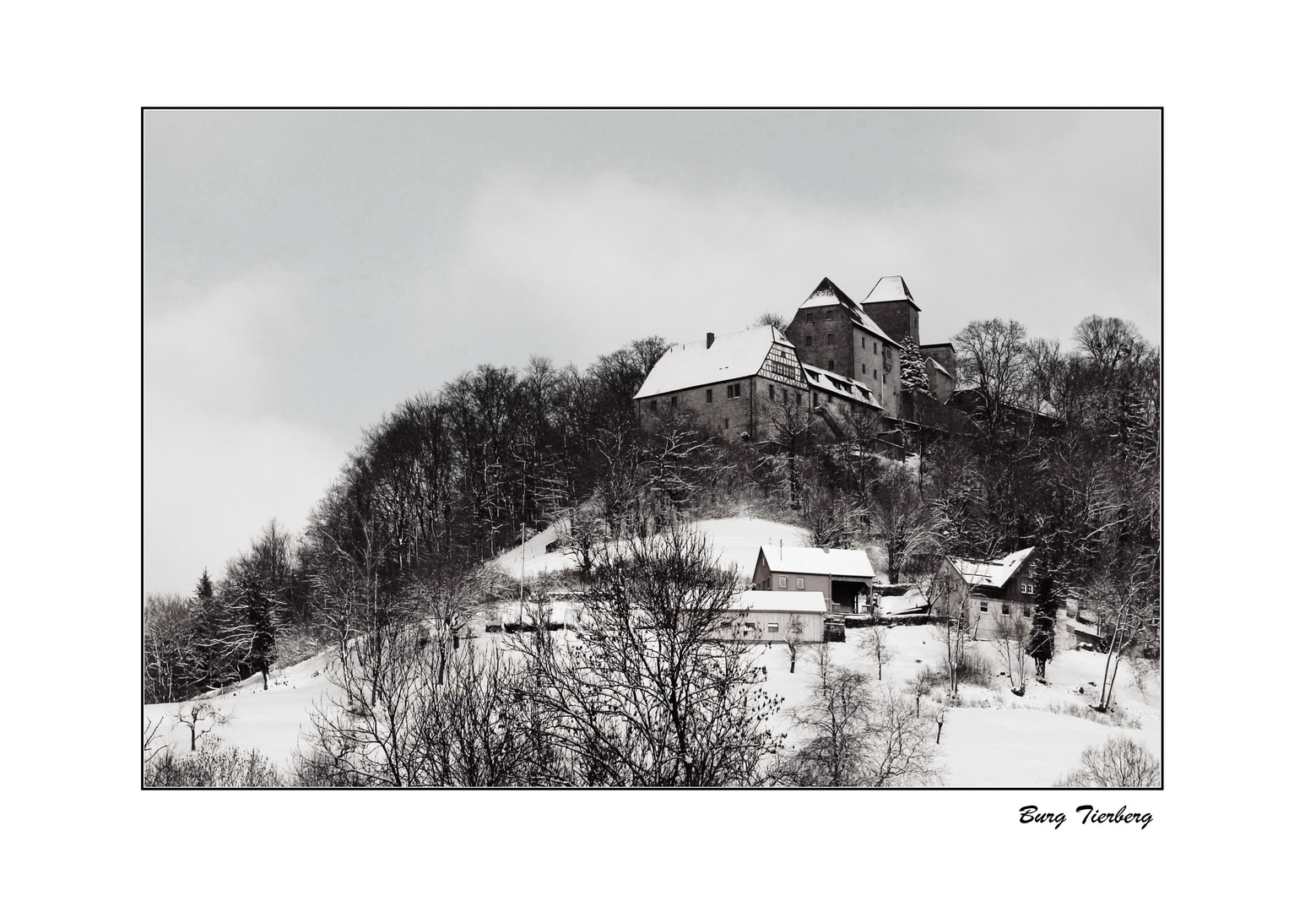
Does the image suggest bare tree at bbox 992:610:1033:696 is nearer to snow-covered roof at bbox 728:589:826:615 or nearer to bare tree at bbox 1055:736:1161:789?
snow-covered roof at bbox 728:589:826:615

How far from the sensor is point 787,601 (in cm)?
4088

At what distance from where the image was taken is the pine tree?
72000 millimetres

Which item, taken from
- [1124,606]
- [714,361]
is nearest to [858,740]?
[1124,606]

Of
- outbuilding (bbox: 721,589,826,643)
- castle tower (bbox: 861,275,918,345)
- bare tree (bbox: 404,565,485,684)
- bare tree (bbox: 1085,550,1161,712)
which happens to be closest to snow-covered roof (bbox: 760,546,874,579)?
outbuilding (bbox: 721,589,826,643)

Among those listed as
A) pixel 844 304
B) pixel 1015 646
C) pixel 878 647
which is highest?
pixel 844 304

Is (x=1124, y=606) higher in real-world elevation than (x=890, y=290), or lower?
lower

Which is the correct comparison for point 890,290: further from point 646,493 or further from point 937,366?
point 937,366

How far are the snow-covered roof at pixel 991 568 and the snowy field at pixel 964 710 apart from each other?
3.44 meters

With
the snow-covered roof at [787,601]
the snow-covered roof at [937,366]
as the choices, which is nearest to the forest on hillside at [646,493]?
the snow-covered roof at [937,366]

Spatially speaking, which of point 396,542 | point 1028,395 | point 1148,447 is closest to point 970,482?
point 1148,447

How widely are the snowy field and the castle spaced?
63.4ft

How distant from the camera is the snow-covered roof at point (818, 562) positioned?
146 ft

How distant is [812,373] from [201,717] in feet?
153

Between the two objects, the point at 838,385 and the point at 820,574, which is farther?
the point at 838,385
